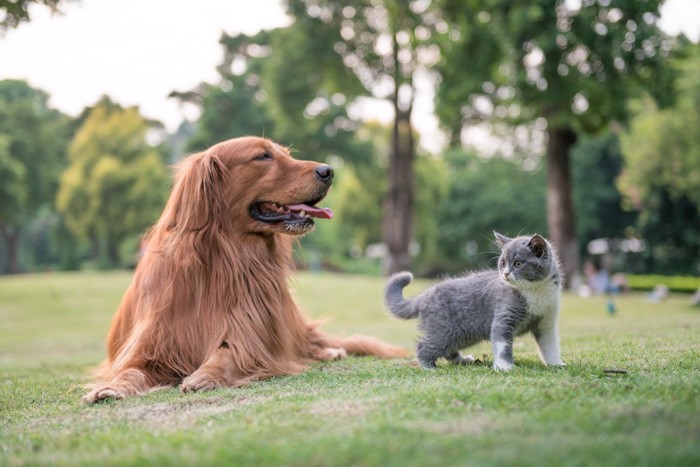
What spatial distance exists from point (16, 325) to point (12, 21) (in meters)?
14.5

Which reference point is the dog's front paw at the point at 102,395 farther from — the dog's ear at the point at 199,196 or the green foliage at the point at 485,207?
the green foliage at the point at 485,207

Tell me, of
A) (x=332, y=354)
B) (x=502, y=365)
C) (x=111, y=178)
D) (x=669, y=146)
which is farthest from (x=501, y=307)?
(x=111, y=178)

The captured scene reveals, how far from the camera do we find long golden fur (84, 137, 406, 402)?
4.80m

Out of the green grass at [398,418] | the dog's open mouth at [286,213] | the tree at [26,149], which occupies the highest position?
the tree at [26,149]

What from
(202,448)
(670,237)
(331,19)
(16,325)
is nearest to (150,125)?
(331,19)

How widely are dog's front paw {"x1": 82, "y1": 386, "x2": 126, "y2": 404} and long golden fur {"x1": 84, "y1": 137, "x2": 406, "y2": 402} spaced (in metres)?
0.33

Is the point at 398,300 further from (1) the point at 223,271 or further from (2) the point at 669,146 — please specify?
(2) the point at 669,146

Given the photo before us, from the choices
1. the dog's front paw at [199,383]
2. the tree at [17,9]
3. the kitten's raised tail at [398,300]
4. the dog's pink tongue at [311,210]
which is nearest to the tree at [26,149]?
the tree at [17,9]

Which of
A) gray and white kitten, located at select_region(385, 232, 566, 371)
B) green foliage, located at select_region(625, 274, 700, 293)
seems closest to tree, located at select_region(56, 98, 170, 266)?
green foliage, located at select_region(625, 274, 700, 293)

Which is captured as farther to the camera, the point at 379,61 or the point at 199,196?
the point at 379,61

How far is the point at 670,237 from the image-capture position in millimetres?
35062

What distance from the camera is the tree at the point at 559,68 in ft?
55.6

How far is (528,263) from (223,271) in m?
2.14

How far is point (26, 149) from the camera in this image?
100ft
